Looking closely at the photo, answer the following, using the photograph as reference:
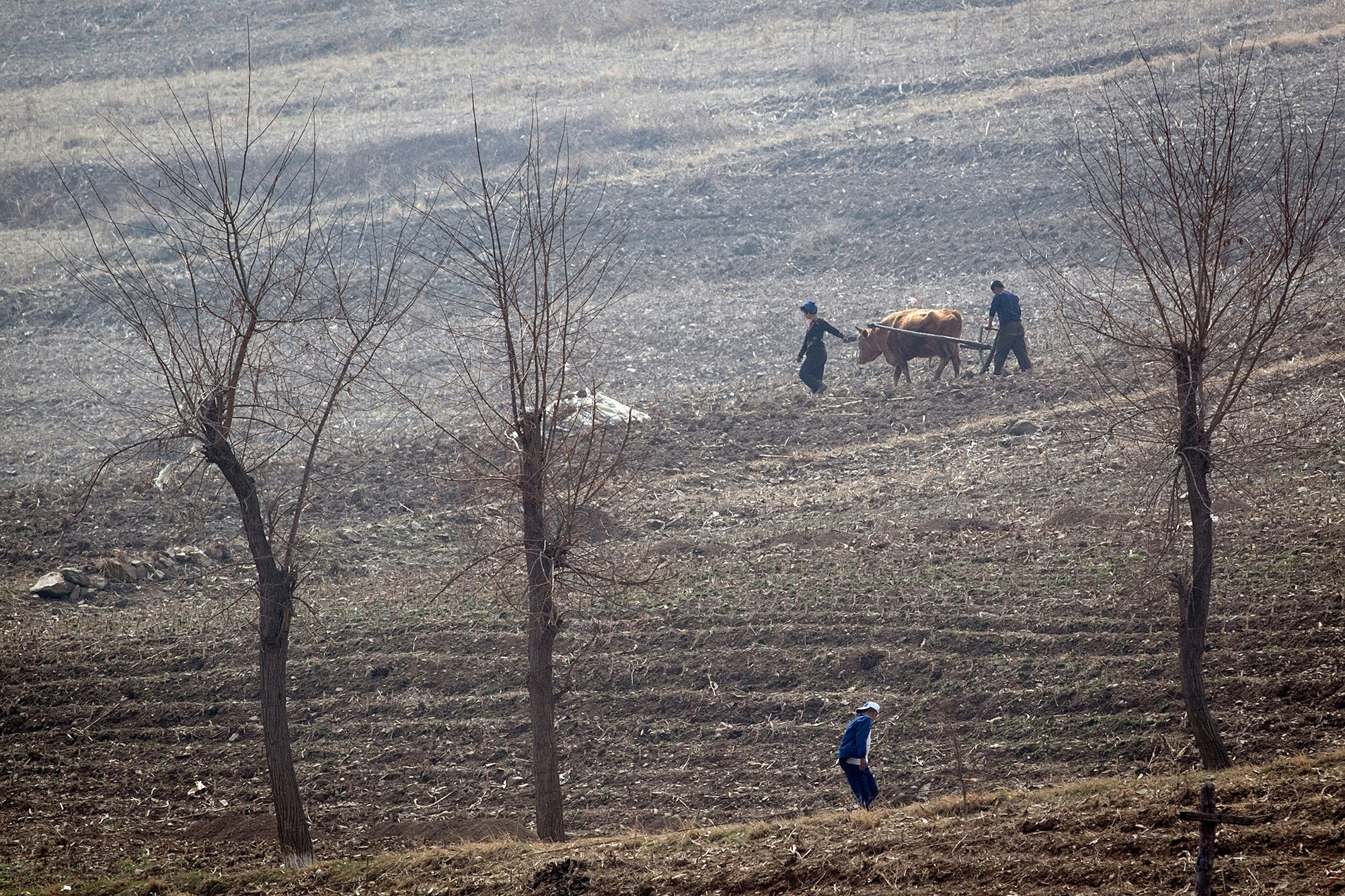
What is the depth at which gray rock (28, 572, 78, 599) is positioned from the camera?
1359 centimetres

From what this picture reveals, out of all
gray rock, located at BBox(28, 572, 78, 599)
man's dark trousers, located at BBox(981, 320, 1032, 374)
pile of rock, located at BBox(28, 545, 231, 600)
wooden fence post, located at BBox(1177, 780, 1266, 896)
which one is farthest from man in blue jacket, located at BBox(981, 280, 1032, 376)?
gray rock, located at BBox(28, 572, 78, 599)

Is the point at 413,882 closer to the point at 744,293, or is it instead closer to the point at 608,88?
the point at 744,293

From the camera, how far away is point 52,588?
1359 cm

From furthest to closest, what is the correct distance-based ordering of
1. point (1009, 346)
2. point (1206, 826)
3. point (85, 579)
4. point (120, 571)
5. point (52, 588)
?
point (1009, 346), point (120, 571), point (85, 579), point (52, 588), point (1206, 826)

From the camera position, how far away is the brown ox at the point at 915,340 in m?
17.8

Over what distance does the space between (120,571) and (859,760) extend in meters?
10.7

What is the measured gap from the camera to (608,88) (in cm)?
3656

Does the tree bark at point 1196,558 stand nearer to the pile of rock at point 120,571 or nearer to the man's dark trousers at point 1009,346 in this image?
the man's dark trousers at point 1009,346

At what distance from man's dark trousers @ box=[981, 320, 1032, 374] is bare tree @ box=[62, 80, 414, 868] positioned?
9.47 m

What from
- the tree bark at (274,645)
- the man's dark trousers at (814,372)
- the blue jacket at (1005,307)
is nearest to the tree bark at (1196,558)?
the tree bark at (274,645)

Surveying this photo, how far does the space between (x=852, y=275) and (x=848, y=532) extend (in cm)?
1283

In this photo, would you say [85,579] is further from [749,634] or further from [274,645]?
[749,634]

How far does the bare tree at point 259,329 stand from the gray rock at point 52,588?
2.21 m

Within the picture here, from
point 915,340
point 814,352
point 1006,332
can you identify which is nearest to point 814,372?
point 814,352
